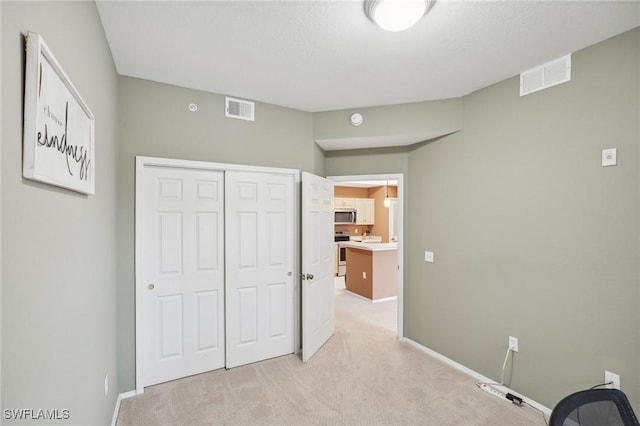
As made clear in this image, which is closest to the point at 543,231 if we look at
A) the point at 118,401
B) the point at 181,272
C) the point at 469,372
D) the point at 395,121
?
the point at 469,372

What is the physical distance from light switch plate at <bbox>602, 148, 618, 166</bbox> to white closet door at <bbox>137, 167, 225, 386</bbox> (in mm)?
3036

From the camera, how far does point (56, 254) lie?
41.8 inches

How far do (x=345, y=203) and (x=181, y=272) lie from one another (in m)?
5.61

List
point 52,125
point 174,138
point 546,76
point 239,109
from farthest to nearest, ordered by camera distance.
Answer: point 239,109 → point 174,138 → point 546,76 → point 52,125

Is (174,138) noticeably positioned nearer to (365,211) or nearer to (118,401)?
(118,401)

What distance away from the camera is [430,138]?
10.8 ft

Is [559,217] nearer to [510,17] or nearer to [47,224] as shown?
[510,17]

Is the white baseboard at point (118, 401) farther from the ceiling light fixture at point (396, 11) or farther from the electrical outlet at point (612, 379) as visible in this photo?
the electrical outlet at point (612, 379)

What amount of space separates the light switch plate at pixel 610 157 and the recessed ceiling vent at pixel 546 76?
0.62 meters

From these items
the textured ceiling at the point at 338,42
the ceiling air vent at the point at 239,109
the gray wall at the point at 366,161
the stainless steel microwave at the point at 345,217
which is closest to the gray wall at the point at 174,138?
the ceiling air vent at the point at 239,109

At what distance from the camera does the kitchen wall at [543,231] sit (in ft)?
6.23

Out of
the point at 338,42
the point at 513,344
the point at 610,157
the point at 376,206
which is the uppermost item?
the point at 338,42

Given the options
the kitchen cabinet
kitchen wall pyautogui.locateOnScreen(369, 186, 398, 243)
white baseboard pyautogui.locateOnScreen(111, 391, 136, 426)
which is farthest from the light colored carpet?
kitchen wall pyautogui.locateOnScreen(369, 186, 398, 243)

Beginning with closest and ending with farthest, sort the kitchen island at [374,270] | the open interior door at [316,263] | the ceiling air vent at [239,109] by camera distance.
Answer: the ceiling air vent at [239,109] < the open interior door at [316,263] < the kitchen island at [374,270]
